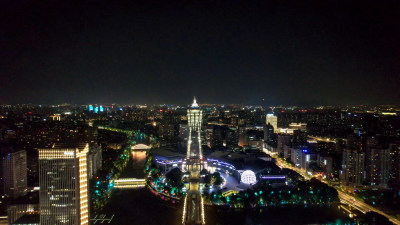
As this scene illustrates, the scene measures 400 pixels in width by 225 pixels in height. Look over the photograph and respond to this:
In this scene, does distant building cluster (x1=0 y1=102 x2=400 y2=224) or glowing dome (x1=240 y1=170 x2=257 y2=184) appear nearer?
distant building cluster (x1=0 y1=102 x2=400 y2=224)

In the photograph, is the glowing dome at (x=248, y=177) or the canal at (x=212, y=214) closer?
the canal at (x=212, y=214)

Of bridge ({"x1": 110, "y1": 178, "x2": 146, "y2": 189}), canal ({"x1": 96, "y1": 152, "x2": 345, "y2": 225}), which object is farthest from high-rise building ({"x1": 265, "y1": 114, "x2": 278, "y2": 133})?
canal ({"x1": 96, "y1": 152, "x2": 345, "y2": 225})

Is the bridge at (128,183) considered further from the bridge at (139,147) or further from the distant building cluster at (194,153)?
the bridge at (139,147)

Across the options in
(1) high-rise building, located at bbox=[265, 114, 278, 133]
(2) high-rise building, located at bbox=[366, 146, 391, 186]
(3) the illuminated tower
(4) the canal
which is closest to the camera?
(4) the canal

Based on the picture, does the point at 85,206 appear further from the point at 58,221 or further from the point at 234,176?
the point at 234,176

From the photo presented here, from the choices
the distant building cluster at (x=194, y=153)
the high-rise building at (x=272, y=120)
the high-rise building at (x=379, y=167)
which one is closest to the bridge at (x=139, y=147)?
the distant building cluster at (x=194, y=153)

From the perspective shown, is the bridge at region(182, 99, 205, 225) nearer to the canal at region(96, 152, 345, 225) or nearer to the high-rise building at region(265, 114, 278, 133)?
the canal at region(96, 152, 345, 225)

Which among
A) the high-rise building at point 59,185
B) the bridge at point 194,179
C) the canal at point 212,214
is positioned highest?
the high-rise building at point 59,185

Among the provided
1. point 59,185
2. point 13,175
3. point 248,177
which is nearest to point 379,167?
point 248,177

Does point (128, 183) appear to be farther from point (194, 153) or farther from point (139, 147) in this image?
point (139, 147)
